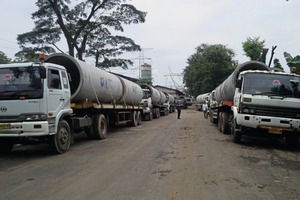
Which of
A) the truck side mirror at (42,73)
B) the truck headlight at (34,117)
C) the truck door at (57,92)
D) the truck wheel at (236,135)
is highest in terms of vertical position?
the truck side mirror at (42,73)

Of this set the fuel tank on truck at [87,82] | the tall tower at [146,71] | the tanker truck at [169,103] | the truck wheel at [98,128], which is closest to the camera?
the fuel tank on truck at [87,82]

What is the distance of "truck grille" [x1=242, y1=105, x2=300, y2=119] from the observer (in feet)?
39.1

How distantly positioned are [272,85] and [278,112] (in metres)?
1.00

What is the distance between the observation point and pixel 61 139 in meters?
11.0

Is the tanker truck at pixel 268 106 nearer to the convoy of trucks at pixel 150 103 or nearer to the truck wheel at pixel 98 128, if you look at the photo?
the truck wheel at pixel 98 128

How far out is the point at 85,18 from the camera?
30.7 metres

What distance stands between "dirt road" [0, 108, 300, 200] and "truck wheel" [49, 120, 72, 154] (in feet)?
1.08

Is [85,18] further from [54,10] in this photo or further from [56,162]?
[56,162]

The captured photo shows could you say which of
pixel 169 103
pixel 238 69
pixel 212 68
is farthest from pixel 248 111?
pixel 212 68

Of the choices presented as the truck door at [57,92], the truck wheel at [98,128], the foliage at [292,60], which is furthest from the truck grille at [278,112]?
the foliage at [292,60]

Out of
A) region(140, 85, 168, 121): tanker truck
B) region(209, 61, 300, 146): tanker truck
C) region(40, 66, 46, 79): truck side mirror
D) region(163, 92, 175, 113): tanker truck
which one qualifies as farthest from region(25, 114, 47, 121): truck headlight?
region(163, 92, 175, 113): tanker truck

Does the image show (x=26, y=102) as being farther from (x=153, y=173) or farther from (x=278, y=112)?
(x=278, y=112)

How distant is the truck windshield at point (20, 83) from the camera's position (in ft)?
32.6

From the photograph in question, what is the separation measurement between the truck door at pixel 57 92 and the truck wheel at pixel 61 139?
1.79 feet
